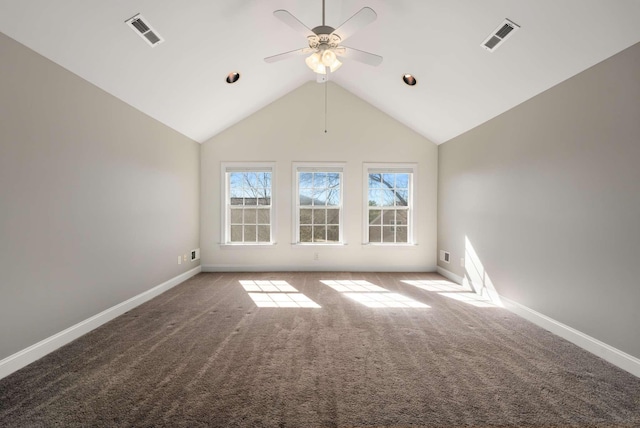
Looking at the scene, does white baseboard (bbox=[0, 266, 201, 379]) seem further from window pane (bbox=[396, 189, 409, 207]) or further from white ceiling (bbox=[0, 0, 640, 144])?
window pane (bbox=[396, 189, 409, 207])

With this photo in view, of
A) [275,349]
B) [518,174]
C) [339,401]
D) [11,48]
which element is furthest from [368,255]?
[11,48]

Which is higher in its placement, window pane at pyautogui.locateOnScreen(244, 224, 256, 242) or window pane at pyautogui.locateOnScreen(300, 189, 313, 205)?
window pane at pyautogui.locateOnScreen(300, 189, 313, 205)

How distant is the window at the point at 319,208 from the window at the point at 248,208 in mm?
597

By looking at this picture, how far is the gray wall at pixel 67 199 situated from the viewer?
79.4 inches

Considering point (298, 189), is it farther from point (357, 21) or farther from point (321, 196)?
point (357, 21)

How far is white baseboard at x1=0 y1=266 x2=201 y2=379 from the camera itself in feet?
6.48

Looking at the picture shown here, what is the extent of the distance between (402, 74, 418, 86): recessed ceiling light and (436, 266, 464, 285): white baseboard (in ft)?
9.53

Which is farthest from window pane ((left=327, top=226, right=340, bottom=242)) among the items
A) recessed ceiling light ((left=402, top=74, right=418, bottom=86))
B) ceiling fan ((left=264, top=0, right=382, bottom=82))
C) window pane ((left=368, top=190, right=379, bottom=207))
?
ceiling fan ((left=264, top=0, right=382, bottom=82))

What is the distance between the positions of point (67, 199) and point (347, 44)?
343 centimetres

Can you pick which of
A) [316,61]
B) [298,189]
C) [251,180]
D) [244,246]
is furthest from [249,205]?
[316,61]

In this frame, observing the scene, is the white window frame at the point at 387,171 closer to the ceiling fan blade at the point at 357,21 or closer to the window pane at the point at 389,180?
the window pane at the point at 389,180

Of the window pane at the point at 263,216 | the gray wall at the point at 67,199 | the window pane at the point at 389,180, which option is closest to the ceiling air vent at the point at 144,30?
the gray wall at the point at 67,199

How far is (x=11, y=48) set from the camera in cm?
202

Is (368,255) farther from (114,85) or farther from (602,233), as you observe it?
(114,85)
